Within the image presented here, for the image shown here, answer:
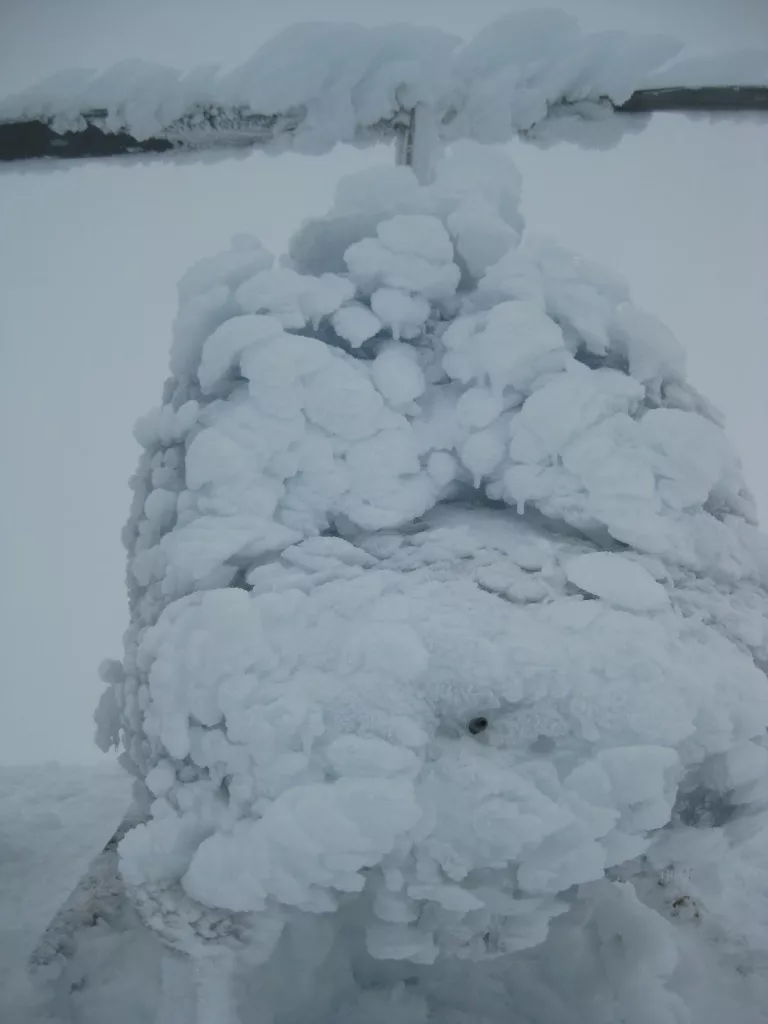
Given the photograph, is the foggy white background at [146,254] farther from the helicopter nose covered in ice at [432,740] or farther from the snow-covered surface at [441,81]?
the helicopter nose covered in ice at [432,740]

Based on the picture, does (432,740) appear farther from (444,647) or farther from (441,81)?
(441,81)

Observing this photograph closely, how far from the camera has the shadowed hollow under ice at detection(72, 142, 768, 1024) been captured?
0.88 metres

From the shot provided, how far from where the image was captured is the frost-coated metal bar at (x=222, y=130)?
42.0 inches

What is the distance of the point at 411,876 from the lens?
88cm

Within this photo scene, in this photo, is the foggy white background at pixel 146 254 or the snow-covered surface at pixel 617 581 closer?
the snow-covered surface at pixel 617 581

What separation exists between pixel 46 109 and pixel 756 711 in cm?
114

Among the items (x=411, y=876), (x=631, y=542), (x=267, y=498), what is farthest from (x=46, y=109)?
(x=411, y=876)

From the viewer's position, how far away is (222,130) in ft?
3.61

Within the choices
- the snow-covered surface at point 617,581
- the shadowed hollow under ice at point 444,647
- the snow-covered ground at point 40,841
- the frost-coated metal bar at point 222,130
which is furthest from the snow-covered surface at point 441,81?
the snow-covered ground at point 40,841

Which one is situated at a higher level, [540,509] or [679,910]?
[540,509]

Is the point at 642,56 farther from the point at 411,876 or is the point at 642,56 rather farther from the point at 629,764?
the point at 411,876

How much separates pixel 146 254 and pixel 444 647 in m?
0.64

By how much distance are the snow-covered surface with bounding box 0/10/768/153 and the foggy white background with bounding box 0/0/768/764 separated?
3 centimetres

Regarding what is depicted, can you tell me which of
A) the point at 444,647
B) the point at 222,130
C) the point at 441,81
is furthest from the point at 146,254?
the point at 444,647
